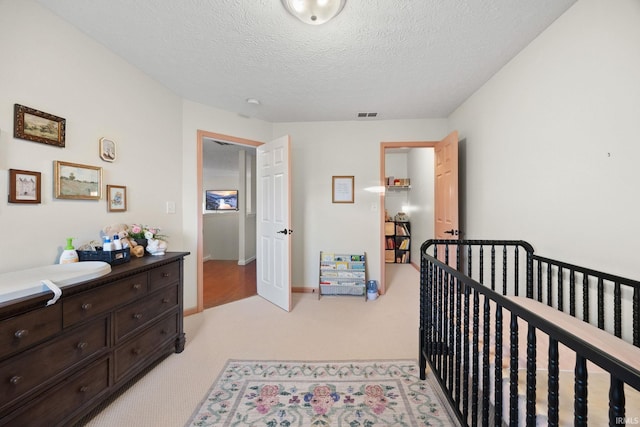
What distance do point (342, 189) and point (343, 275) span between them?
1.16 meters

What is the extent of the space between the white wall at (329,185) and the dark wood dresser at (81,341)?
190 cm

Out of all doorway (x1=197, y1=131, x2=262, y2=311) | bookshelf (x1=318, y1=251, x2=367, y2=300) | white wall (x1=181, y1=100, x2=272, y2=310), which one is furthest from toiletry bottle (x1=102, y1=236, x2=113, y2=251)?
bookshelf (x1=318, y1=251, x2=367, y2=300)

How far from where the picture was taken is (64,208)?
5.36 ft

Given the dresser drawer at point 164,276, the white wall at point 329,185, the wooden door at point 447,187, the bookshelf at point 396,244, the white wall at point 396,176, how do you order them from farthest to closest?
the white wall at point 396,176
the bookshelf at point 396,244
the white wall at point 329,185
the wooden door at point 447,187
the dresser drawer at point 164,276

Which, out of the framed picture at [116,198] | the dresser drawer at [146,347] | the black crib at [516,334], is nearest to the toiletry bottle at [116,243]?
the framed picture at [116,198]

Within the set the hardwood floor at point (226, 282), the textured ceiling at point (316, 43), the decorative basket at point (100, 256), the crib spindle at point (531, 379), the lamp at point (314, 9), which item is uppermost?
the textured ceiling at point (316, 43)

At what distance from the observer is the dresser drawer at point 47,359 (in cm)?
103

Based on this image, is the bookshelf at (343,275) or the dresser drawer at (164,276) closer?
the dresser drawer at (164,276)

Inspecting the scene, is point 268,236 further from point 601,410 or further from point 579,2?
point 579,2

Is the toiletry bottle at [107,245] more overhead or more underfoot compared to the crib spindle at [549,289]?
more overhead

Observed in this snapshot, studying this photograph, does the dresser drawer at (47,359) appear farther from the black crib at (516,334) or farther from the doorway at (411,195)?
the doorway at (411,195)

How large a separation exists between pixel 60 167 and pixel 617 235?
3.19m

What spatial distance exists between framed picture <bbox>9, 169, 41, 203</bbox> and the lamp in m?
1.76

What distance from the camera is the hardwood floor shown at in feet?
10.7
